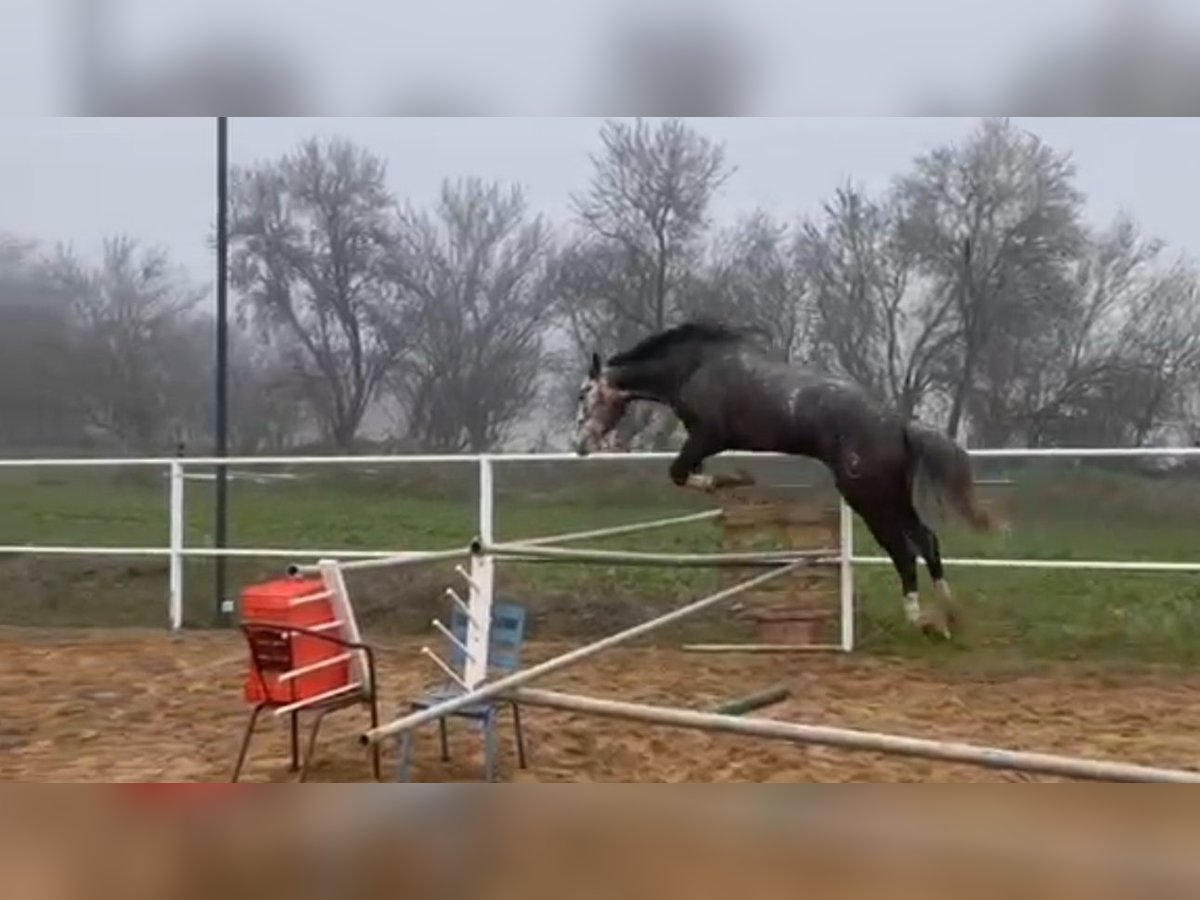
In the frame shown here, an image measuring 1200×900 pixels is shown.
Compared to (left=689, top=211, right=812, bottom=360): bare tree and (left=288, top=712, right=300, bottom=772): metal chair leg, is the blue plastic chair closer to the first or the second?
(left=288, top=712, right=300, bottom=772): metal chair leg

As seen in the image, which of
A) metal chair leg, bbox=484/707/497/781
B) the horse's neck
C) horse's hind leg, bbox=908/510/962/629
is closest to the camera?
metal chair leg, bbox=484/707/497/781

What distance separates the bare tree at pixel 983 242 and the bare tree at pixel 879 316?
0.07 meters

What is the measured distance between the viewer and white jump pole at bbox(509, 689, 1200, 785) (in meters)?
1.33

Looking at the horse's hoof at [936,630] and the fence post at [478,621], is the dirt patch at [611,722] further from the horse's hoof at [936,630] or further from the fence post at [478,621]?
the fence post at [478,621]

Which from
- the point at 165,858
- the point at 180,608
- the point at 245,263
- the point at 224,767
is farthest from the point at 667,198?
the point at 165,858

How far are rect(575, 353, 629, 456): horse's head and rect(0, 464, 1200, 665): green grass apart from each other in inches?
33.4

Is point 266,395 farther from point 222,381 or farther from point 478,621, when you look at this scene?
point 478,621

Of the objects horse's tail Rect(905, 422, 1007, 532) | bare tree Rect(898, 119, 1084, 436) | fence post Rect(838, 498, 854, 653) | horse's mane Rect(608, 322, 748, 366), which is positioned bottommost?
fence post Rect(838, 498, 854, 653)

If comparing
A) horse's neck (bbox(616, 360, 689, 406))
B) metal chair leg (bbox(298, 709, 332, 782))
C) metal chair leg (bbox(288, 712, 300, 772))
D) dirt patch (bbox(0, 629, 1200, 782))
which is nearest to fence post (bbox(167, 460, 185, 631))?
dirt patch (bbox(0, 629, 1200, 782))

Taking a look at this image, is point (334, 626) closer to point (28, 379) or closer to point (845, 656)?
point (28, 379)

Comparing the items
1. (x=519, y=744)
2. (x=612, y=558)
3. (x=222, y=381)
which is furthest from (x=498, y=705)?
(x=222, y=381)

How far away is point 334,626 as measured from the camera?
264cm

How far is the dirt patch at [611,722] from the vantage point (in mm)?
2836

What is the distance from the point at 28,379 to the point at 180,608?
2.48 m
